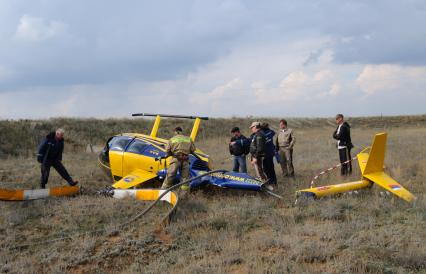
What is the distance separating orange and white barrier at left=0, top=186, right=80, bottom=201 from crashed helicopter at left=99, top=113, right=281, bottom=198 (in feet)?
3.84

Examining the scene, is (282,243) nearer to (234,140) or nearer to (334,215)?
(334,215)

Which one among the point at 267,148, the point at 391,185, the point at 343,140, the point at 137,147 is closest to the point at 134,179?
the point at 137,147

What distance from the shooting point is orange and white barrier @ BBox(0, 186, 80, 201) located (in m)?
9.07

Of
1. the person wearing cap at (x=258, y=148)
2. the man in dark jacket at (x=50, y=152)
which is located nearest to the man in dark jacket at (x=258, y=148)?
the person wearing cap at (x=258, y=148)

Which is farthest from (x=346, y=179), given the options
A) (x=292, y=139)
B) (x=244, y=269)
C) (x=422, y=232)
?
(x=244, y=269)

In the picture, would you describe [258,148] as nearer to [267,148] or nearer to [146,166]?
[267,148]

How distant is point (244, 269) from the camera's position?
541 cm

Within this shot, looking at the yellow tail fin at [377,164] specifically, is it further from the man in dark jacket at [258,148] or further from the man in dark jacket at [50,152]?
the man in dark jacket at [50,152]

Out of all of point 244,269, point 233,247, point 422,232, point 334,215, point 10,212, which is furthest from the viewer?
point 10,212

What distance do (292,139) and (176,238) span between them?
21.4 ft

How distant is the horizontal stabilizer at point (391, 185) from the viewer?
8506 millimetres

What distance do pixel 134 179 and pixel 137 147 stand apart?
1094mm

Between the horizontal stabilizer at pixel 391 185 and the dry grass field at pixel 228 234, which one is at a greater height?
the horizontal stabilizer at pixel 391 185

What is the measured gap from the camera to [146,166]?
10.8 meters
